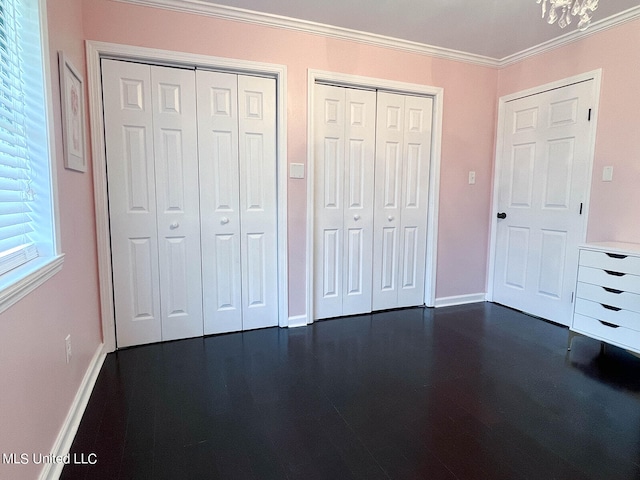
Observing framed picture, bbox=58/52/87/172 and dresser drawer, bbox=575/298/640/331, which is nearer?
framed picture, bbox=58/52/87/172

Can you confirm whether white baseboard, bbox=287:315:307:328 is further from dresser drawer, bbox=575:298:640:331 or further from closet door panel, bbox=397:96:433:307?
dresser drawer, bbox=575:298:640:331

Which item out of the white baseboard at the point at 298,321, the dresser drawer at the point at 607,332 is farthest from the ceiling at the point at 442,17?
the white baseboard at the point at 298,321

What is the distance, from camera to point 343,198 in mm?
3006

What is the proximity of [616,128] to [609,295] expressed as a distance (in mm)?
1237

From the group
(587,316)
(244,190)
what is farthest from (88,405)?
(587,316)

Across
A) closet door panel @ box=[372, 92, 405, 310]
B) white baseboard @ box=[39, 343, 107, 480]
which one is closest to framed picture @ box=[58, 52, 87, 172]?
white baseboard @ box=[39, 343, 107, 480]

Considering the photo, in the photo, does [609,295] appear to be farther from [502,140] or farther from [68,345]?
[68,345]

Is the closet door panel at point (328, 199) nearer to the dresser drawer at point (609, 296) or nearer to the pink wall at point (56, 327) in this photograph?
the pink wall at point (56, 327)

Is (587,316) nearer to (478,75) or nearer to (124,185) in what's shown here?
(478,75)

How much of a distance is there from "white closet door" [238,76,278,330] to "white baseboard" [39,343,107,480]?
103 centimetres

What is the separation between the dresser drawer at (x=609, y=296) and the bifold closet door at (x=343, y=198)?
1567 mm

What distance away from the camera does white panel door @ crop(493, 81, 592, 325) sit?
9.25 ft

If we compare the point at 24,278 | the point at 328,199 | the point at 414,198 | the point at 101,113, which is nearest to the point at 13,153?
the point at 24,278

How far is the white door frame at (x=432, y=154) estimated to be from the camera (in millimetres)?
2752
